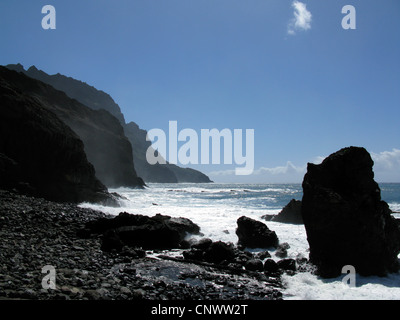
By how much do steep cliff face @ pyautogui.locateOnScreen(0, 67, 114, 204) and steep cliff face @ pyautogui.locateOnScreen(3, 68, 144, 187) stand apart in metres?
42.3

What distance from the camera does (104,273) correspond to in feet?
33.5

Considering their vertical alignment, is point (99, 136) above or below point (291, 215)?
above

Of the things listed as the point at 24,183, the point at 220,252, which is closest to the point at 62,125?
the point at 24,183

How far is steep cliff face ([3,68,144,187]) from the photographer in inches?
2958

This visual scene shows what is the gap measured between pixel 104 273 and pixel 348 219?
10.5m

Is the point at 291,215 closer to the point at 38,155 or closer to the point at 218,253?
the point at 218,253

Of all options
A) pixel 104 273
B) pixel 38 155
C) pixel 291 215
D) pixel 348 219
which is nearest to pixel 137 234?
pixel 104 273

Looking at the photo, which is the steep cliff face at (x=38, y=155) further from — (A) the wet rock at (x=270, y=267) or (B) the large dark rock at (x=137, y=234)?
(A) the wet rock at (x=270, y=267)

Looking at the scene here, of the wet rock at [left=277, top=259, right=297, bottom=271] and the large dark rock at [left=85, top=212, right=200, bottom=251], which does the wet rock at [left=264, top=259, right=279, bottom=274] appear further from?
the large dark rock at [left=85, top=212, right=200, bottom=251]

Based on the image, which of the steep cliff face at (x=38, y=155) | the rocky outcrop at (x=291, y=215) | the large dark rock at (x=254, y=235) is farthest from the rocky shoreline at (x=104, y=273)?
the rocky outcrop at (x=291, y=215)

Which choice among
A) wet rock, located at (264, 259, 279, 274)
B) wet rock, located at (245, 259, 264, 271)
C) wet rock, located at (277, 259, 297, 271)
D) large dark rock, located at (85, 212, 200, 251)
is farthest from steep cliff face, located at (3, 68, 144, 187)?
wet rock, located at (277, 259, 297, 271)

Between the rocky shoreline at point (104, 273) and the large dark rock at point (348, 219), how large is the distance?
245 cm
